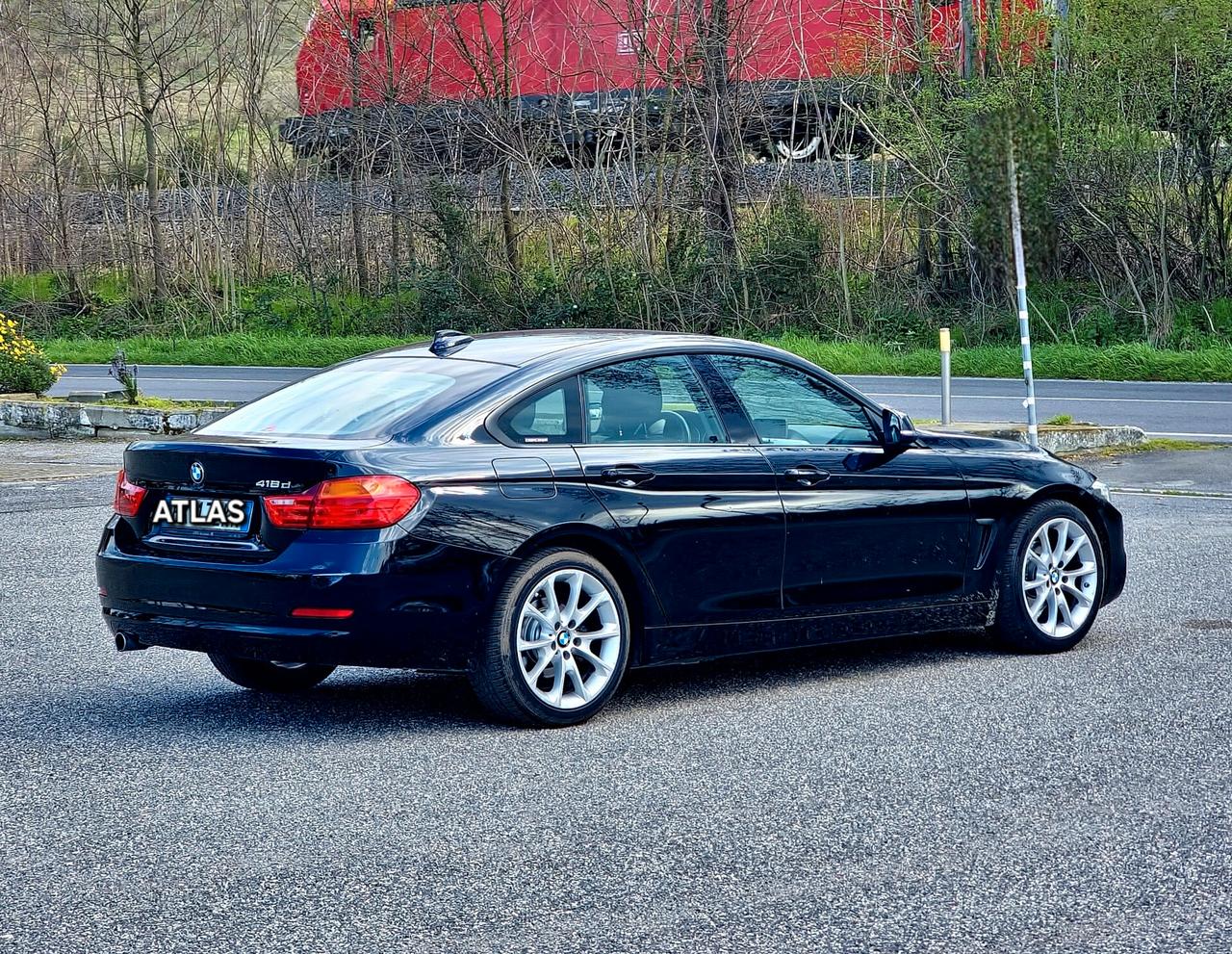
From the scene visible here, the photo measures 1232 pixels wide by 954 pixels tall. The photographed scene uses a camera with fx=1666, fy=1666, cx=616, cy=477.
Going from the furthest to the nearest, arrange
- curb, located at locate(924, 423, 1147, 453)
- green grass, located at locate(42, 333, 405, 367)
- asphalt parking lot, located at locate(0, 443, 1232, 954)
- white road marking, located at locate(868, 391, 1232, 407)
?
green grass, located at locate(42, 333, 405, 367), white road marking, located at locate(868, 391, 1232, 407), curb, located at locate(924, 423, 1147, 453), asphalt parking lot, located at locate(0, 443, 1232, 954)

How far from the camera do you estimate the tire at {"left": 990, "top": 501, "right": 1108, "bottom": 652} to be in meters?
7.11

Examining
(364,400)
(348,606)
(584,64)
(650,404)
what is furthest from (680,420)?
(584,64)

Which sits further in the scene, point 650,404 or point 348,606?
point 650,404

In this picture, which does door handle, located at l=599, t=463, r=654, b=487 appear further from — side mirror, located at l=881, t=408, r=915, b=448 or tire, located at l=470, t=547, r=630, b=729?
side mirror, located at l=881, t=408, r=915, b=448

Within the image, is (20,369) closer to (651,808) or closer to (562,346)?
(562,346)

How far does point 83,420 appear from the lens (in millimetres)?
18859

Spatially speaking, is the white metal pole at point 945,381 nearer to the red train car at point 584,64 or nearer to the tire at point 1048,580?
the tire at point 1048,580

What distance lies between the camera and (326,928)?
3.88m

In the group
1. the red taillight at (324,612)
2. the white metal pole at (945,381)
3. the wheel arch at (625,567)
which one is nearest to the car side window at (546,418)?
the wheel arch at (625,567)

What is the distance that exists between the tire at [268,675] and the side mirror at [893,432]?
2.43 metres

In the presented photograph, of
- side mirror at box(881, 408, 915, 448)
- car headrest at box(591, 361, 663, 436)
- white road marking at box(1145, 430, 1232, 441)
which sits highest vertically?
car headrest at box(591, 361, 663, 436)

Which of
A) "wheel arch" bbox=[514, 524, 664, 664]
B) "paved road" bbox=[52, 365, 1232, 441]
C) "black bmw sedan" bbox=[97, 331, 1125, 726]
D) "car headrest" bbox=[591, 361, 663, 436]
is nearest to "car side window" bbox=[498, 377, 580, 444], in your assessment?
"black bmw sedan" bbox=[97, 331, 1125, 726]

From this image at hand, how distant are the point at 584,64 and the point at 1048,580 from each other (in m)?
24.0

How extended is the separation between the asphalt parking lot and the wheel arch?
0.36m
